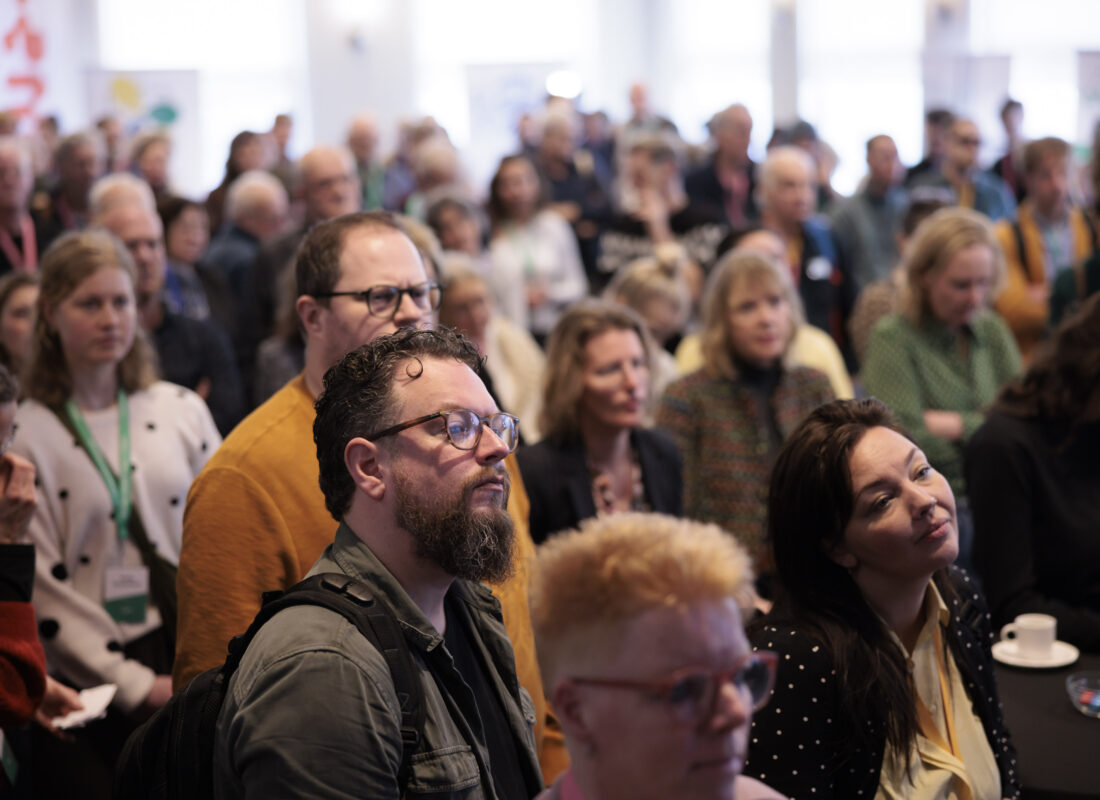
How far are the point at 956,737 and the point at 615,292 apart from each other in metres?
2.93

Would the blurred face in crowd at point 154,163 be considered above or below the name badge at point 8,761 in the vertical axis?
above

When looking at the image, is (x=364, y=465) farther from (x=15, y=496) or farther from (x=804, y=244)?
(x=804, y=244)

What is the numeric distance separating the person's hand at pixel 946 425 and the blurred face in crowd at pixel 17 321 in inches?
117

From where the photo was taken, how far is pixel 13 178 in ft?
16.8

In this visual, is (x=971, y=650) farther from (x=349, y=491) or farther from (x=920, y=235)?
(x=920, y=235)

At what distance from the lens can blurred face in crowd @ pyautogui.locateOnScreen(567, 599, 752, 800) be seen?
1.13m

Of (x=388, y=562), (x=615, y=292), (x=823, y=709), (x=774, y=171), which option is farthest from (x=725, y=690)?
(x=774, y=171)

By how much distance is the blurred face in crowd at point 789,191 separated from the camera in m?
5.66

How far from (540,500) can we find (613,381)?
41 centimetres

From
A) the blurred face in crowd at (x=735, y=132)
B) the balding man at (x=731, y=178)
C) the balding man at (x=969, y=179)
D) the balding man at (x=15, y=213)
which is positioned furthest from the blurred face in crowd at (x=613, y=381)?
the balding man at (x=969, y=179)

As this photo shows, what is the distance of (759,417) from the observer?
3.75 meters

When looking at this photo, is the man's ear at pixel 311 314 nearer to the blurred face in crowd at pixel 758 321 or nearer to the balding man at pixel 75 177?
the blurred face in crowd at pixel 758 321

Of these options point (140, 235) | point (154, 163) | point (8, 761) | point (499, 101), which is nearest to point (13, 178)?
point (140, 235)

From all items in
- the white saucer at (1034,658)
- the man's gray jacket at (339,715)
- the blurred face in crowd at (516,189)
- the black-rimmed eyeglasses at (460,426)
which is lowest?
the white saucer at (1034,658)
